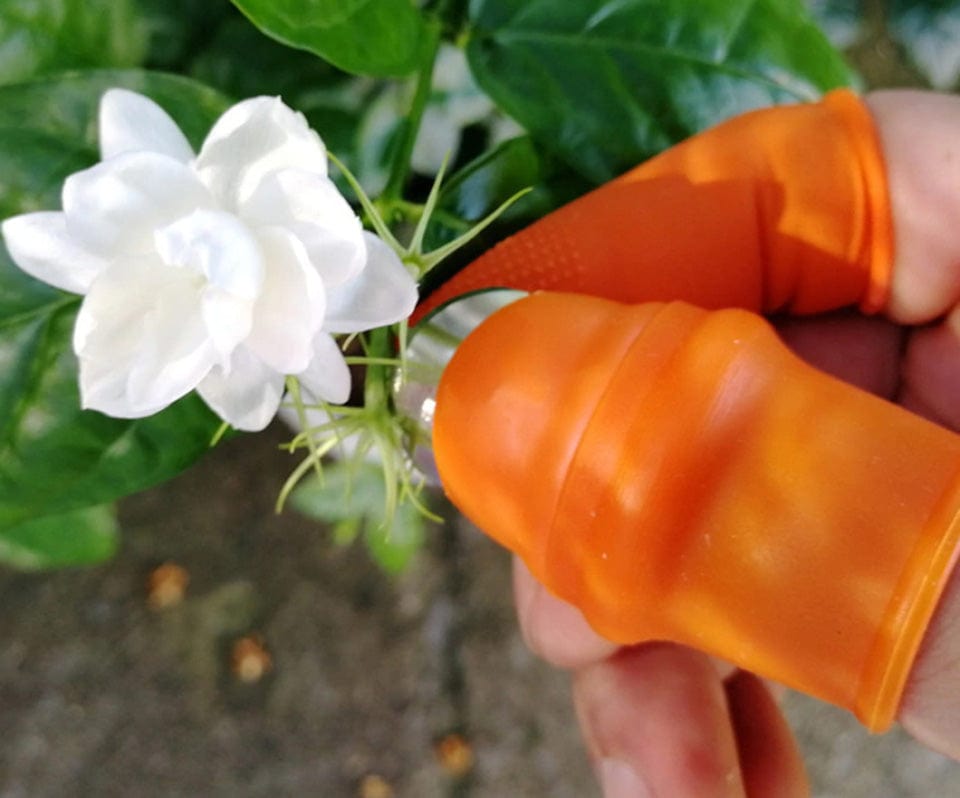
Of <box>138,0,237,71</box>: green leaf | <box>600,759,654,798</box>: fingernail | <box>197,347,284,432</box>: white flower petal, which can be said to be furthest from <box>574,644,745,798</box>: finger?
<box>138,0,237,71</box>: green leaf

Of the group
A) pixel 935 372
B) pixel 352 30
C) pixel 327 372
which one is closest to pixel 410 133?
pixel 352 30

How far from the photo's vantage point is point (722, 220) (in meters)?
0.40

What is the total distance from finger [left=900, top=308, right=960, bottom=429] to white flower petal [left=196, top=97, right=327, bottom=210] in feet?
1.08

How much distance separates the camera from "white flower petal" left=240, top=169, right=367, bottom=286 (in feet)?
0.85

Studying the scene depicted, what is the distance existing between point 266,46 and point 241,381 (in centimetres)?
24

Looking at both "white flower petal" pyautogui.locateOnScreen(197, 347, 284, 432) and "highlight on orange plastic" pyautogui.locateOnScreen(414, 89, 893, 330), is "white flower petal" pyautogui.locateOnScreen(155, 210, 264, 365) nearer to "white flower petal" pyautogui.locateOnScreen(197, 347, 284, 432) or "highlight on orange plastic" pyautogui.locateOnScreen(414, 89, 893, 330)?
"white flower petal" pyautogui.locateOnScreen(197, 347, 284, 432)

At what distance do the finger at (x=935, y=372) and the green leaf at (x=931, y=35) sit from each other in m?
0.37

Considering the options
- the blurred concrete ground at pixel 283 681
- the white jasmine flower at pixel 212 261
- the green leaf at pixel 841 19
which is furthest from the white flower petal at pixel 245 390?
the green leaf at pixel 841 19

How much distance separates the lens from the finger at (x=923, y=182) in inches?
16.0

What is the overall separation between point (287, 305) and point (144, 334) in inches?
1.7

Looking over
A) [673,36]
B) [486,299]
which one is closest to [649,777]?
[486,299]

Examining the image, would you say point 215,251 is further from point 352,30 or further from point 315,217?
point 352,30

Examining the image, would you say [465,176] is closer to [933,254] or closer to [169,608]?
[933,254]

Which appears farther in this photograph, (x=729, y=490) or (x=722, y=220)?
Answer: (x=722, y=220)
